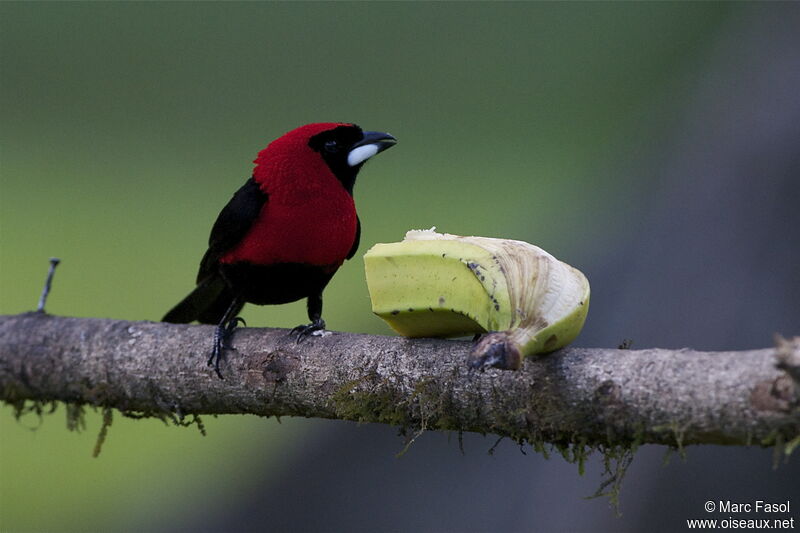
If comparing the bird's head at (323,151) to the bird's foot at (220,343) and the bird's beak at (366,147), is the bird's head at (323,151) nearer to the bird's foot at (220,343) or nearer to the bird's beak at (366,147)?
the bird's beak at (366,147)

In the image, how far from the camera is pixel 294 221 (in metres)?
2.62

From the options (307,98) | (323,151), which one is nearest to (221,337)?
(323,151)

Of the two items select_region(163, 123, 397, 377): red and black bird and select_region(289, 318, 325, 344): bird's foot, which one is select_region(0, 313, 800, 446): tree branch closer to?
select_region(289, 318, 325, 344): bird's foot

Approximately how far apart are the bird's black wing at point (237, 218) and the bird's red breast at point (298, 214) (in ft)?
0.06

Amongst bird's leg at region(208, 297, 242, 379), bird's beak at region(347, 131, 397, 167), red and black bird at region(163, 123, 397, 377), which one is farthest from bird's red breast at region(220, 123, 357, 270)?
bird's leg at region(208, 297, 242, 379)

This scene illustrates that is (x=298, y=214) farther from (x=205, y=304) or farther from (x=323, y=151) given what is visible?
(x=205, y=304)

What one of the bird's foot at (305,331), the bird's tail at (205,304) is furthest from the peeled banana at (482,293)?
the bird's tail at (205,304)

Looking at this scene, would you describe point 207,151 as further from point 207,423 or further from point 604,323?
point 604,323

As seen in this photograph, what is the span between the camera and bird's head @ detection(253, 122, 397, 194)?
2736 mm

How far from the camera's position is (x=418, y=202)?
35.9 ft

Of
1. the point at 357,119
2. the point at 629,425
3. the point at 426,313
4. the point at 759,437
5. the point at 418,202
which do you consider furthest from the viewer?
the point at 357,119

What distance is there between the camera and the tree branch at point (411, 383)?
5.09 ft

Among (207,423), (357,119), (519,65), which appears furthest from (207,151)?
(207,423)

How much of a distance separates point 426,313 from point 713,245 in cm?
212
